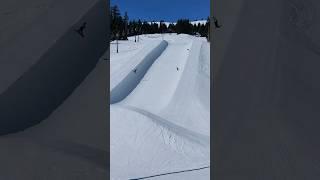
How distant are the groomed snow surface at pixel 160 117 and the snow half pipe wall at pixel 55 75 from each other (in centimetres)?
292

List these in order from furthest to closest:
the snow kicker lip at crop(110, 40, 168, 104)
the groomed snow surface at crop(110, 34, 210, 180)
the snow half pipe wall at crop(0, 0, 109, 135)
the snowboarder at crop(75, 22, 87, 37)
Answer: the snow kicker lip at crop(110, 40, 168, 104) < the groomed snow surface at crop(110, 34, 210, 180) < the snowboarder at crop(75, 22, 87, 37) < the snow half pipe wall at crop(0, 0, 109, 135)

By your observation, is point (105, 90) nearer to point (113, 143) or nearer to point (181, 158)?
point (181, 158)

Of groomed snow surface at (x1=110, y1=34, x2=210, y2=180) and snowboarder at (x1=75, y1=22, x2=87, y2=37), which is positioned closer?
snowboarder at (x1=75, y1=22, x2=87, y2=37)

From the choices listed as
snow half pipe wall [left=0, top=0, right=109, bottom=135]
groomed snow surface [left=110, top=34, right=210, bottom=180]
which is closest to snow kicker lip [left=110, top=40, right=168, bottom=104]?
groomed snow surface [left=110, top=34, right=210, bottom=180]

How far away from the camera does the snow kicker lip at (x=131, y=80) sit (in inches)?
505

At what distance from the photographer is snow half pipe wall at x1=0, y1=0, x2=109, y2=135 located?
1.47 meters

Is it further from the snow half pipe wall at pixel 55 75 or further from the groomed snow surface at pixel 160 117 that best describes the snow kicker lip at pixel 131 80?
the snow half pipe wall at pixel 55 75

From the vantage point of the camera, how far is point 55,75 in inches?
62.0
